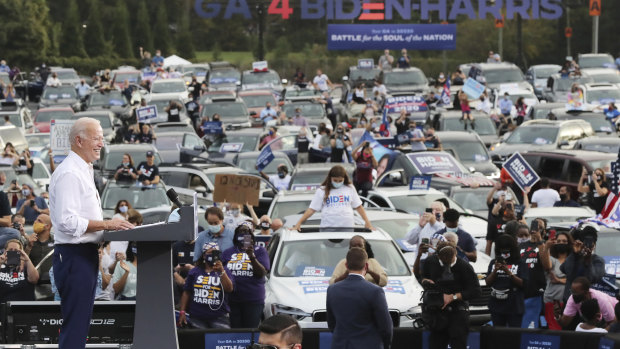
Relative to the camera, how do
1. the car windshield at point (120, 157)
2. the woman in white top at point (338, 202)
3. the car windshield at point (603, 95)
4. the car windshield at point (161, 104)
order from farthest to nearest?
the car windshield at point (161, 104) < the car windshield at point (603, 95) < the car windshield at point (120, 157) < the woman in white top at point (338, 202)

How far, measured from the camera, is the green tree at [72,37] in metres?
76.6

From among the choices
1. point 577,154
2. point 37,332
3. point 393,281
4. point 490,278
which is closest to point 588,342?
point 490,278

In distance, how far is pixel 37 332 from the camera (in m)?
10.5

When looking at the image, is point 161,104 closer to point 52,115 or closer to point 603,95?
point 52,115

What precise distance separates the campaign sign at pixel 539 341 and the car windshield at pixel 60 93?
37468 millimetres

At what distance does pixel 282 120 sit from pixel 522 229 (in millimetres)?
23519

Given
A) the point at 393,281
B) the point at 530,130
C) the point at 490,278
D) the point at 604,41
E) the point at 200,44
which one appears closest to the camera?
the point at 490,278

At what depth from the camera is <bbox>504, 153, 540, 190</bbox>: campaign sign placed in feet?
65.6

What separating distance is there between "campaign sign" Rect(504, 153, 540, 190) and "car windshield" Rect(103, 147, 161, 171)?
8.18 m

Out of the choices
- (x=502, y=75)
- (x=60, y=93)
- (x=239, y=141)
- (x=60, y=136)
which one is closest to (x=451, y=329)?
(x=60, y=136)

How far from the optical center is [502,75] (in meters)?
46.2

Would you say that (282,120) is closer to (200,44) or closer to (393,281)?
(393,281)

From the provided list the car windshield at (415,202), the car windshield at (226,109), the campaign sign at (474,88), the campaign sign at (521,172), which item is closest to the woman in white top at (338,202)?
the car windshield at (415,202)

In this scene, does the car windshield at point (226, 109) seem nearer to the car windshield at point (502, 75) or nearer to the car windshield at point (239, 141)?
the car windshield at point (239, 141)
